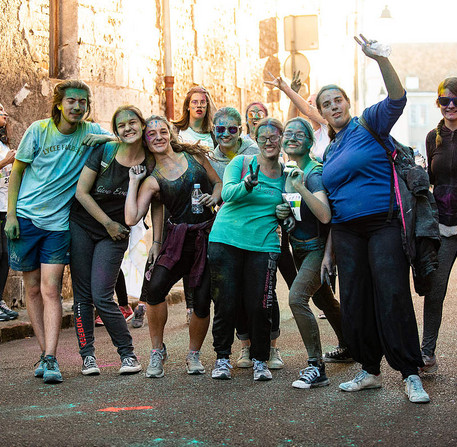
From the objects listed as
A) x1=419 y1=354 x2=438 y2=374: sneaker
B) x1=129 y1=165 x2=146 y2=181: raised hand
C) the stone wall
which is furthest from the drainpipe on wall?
x1=419 y1=354 x2=438 y2=374: sneaker

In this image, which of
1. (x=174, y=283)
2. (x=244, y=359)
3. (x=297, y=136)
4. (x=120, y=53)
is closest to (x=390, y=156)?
(x=297, y=136)

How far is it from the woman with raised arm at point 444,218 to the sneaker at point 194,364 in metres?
1.43

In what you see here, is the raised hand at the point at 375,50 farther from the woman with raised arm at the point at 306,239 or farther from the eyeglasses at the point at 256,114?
the eyeglasses at the point at 256,114

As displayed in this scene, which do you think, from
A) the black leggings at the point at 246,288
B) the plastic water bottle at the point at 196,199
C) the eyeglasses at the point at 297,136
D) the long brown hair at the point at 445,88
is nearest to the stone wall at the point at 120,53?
the plastic water bottle at the point at 196,199

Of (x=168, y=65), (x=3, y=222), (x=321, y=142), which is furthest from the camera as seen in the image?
(x=168, y=65)

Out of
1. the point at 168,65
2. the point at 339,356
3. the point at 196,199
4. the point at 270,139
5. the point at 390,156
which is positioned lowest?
the point at 339,356

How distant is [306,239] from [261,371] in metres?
0.87

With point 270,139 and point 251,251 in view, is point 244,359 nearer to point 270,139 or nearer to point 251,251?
point 251,251

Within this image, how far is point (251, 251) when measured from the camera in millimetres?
5711

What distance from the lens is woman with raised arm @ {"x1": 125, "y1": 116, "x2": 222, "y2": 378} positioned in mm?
5945

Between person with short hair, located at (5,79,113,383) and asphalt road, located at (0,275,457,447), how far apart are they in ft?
1.83

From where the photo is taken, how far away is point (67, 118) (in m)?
6.07

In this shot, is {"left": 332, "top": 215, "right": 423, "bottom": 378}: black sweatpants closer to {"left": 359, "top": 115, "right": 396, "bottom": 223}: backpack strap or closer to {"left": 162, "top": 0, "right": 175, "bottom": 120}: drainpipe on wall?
{"left": 359, "top": 115, "right": 396, "bottom": 223}: backpack strap

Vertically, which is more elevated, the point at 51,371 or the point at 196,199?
the point at 196,199
